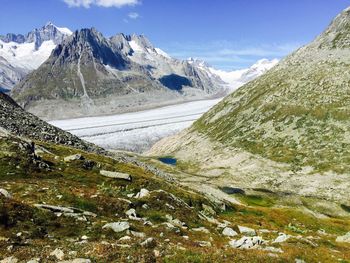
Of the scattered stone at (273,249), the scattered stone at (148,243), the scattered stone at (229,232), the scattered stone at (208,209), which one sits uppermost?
the scattered stone at (148,243)

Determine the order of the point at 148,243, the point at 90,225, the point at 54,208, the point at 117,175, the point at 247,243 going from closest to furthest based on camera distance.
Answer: the point at 148,243, the point at 90,225, the point at 54,208, the point at 247,243, the point at 117,175

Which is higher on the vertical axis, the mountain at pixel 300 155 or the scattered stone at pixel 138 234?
the scattered stone at pixel 138 234

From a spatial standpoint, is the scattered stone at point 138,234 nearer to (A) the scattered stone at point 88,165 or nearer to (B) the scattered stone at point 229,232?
(B) the scattered stone at point 229,232

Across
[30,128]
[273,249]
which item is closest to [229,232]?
[273,249]

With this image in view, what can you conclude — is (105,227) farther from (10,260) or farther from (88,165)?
(88,165)

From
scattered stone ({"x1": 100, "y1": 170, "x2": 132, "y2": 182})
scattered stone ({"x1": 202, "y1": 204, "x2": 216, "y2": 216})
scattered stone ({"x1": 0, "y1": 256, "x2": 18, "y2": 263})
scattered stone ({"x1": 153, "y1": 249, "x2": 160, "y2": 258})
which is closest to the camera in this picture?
scattered stone ({"x1": 0, "y1": 256, "x2": 18, "y2": 263})

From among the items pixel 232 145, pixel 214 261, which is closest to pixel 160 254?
pixel 214 261

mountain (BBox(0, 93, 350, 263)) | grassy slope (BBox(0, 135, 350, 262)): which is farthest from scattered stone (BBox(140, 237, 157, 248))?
grassy slope (BBox(0, 135, 350, 262))

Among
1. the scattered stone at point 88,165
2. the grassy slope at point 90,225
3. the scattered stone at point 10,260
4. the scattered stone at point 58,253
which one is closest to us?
the scattered stone at point 10,260

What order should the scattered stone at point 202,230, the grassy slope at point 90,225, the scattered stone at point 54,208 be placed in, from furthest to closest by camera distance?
the scattered stone at point 202,230 < the scattered stone at point 54,208 < the grassy slope at point 90,225

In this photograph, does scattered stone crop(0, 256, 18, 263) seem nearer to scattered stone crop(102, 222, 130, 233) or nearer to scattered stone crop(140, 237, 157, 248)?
scattered stone crop(140, 237, 157, 248)

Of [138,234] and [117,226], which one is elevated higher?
[117,226]

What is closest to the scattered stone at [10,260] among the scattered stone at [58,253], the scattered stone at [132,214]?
the scattered stone at [58,253]
